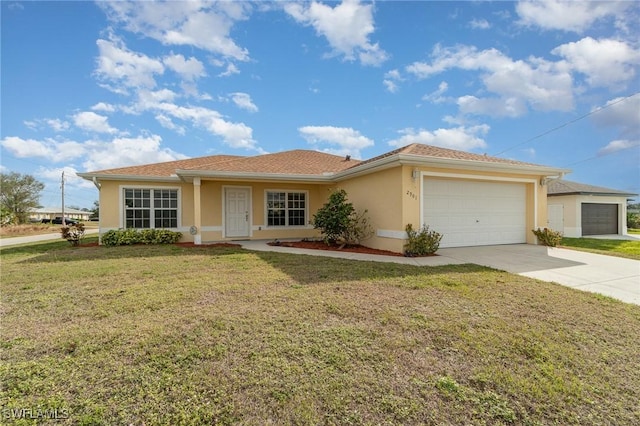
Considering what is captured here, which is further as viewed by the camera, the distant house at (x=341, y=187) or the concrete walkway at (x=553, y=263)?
the distant house at (x=341, y=187)

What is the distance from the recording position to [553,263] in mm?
7660

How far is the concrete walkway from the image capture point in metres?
5.68

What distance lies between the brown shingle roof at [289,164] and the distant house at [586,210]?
1337 cm

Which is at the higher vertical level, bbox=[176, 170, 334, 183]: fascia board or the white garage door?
bbox=[176, 170, 334, 183]: fascia board

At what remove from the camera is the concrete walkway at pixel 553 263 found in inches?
223

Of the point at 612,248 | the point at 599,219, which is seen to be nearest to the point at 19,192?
the point at 612,248

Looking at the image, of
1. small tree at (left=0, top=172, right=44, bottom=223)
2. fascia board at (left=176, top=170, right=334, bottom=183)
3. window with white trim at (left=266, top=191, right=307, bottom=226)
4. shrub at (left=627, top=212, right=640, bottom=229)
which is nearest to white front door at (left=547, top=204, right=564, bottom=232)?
shrub at (left=627, top=212, right=640, bottom=229)

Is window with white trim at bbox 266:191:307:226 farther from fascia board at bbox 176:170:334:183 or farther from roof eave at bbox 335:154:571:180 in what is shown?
roof eave at bbox 335:154:571:180

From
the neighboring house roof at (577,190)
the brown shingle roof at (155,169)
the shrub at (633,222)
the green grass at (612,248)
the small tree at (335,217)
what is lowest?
the green grass at (612,248)

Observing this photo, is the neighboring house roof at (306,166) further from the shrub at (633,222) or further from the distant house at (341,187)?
the shrub at (633,222)

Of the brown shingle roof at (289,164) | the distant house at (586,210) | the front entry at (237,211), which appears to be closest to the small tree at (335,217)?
the brown shingle roof at (289,164)

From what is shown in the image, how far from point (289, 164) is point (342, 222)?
15.8 feet

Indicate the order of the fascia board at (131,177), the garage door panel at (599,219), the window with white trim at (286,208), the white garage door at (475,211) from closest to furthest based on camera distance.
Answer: the white garage door at (475,211)
the fascia board at (131,177)
the window with white trim at (286,208)
the garage door panel at (599,219)

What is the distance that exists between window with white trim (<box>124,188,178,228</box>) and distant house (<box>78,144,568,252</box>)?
38 millimetres
